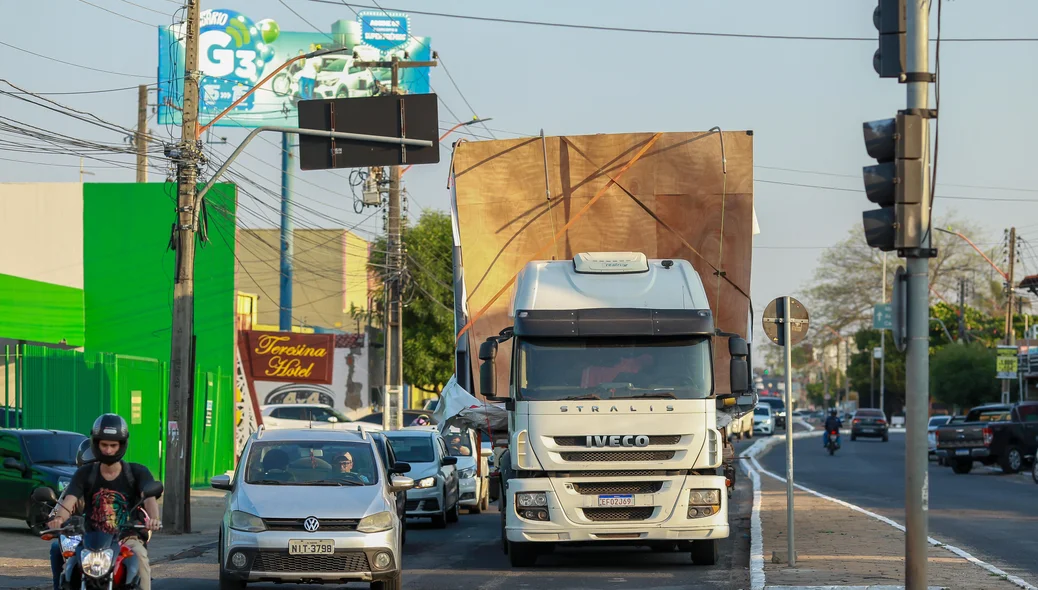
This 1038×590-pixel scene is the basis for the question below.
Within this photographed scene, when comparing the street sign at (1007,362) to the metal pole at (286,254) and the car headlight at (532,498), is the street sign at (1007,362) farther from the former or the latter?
the car headlight at (532,498)

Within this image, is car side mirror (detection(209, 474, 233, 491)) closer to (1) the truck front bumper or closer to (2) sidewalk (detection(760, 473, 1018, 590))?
(1) the truck front bumper

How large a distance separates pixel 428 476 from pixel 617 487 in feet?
23.2

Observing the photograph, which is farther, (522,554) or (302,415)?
(302,415)

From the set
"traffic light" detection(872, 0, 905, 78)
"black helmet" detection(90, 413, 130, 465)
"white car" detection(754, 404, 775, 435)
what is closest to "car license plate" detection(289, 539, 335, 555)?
"black helmet" detection(90, 413, 130, 465)

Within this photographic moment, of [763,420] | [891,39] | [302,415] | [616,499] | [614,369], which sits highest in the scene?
[891,39]

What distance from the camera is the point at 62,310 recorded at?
1296 inches

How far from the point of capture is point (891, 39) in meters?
10.2

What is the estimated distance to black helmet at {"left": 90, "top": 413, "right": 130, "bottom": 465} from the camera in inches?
331

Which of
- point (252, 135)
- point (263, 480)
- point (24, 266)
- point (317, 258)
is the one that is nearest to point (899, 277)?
point (263, 480)

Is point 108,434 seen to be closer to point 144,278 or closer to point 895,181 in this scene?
point 895,181

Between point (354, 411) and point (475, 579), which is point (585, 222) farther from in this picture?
point (354, 411)

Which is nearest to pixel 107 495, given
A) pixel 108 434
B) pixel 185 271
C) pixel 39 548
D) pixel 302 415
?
pixel 108 434

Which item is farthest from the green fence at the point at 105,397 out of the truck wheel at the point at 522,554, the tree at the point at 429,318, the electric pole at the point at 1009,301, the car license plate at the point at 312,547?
the electric pole at the point at 1009,301

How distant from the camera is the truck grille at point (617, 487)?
1466cm
